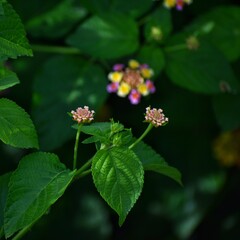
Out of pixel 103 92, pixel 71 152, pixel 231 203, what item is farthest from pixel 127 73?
Result: pixel 231 203

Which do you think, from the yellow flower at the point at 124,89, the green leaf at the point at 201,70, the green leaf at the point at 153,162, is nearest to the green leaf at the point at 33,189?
the green leaf at the point at 153,162

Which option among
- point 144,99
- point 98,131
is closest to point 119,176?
point 98,131

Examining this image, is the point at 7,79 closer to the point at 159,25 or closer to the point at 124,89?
the point at 124,89

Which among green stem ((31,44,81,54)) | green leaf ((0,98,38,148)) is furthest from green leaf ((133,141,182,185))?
green stem ((31,44,81,54))

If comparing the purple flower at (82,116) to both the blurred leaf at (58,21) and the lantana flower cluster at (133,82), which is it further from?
the blurred leaf at (58,21)

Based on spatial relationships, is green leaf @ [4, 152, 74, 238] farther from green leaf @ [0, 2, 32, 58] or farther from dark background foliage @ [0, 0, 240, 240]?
dark background foliage @ [0, 0, 240, 240]

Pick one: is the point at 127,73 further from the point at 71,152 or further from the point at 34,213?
the point at 34,213
